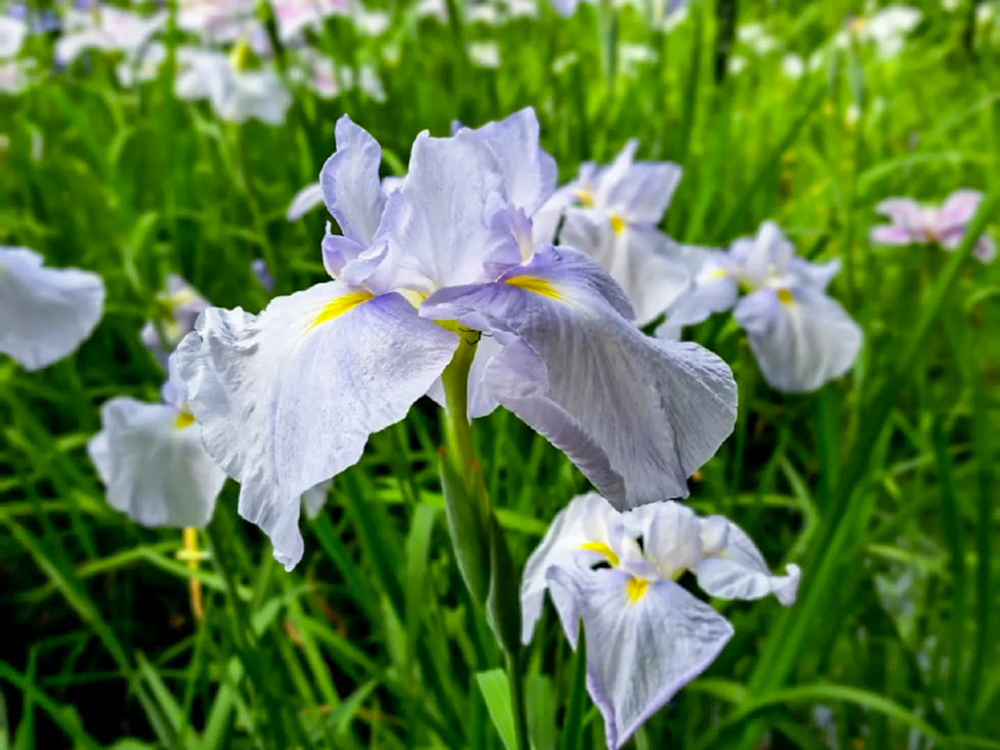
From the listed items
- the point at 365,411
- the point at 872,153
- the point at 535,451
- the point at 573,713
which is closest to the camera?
the point at 365,411

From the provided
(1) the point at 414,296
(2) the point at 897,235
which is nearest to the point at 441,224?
(1) the point at 414,296

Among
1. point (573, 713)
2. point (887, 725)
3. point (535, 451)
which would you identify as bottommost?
point (887, 725)

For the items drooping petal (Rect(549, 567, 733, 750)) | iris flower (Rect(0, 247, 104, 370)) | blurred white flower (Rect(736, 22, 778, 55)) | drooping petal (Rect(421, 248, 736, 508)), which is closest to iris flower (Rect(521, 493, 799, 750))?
drooping petal (Rect(549, 567, 733, 750))

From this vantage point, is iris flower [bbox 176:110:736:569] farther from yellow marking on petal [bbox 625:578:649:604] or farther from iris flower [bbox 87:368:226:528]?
iris flower [bbox 87:368:226:528]

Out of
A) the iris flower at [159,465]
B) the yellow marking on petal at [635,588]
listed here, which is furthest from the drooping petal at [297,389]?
the iris flower at [159,465]

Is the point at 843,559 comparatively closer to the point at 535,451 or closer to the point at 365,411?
the point at 535,451

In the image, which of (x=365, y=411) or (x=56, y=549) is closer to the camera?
(x=365, y=411)

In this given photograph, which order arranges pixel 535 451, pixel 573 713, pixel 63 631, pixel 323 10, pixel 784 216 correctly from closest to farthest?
pixel 573 713
pixel 535 451
pixel 63 631
pixel 784 216
pixel 323 10

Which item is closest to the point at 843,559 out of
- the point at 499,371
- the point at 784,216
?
the point at 499,371
